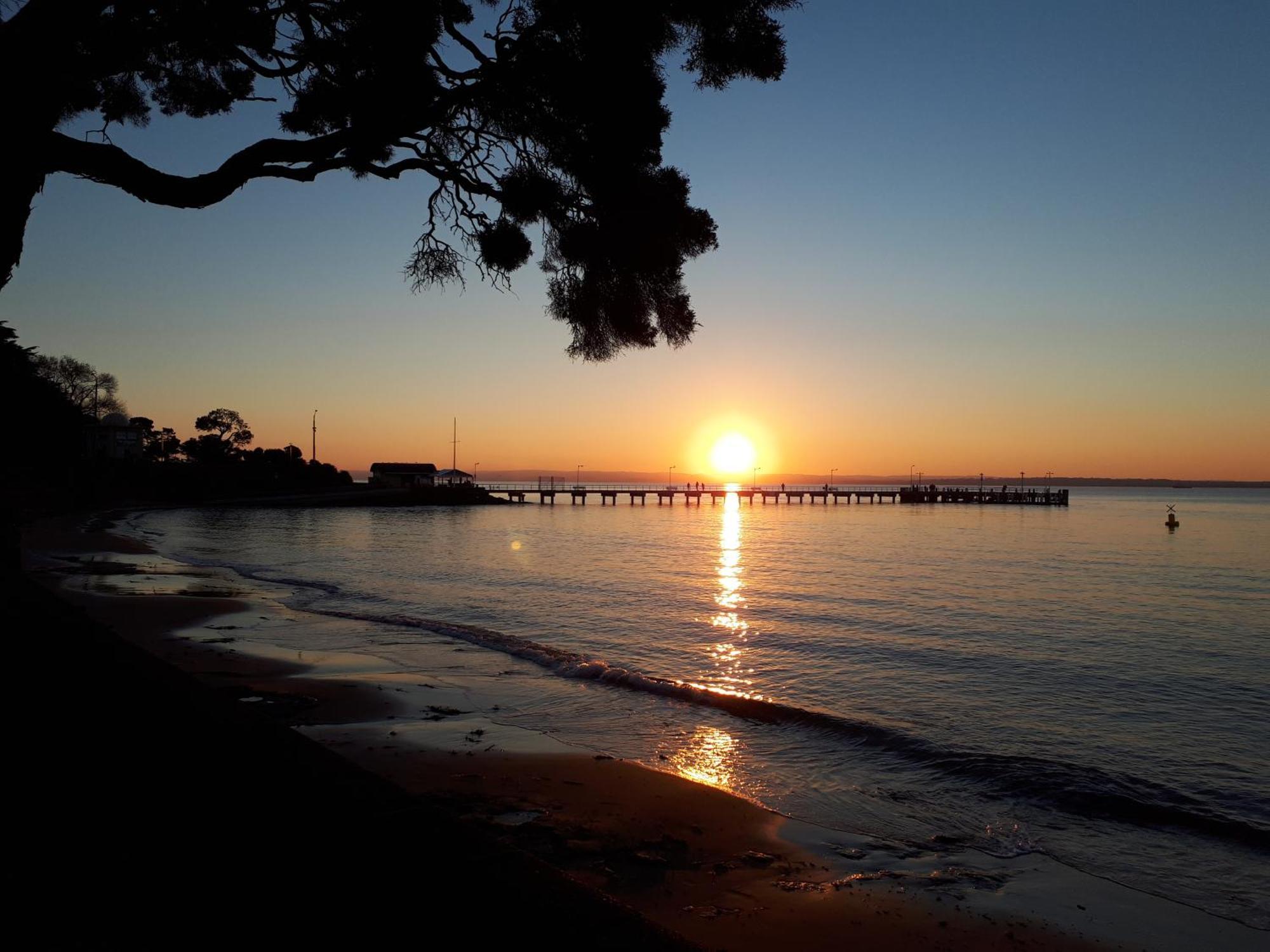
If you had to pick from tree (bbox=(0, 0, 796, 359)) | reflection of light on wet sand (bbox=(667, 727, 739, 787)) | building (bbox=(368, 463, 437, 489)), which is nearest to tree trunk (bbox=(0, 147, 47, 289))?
tree (bbox=(0, 0, 796, 359))

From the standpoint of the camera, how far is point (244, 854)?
248 cm

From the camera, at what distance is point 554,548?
42781 millimetres

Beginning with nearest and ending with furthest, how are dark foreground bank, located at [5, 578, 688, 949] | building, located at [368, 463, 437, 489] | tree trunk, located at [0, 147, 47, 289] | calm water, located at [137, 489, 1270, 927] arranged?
dark foreground bank, located at [5, 578, 688, 949]
tree trunk, located at [0, 147, 47, 289]
calm water, located at [137, 489, 1270, 927]
building, located at [368, 463, 437, 489]

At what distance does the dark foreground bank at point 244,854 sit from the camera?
6.79 feet

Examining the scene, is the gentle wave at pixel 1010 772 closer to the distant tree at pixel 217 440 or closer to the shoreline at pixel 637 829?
the shoreline at pixel 637 829

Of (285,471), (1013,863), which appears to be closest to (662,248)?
(1013,863)

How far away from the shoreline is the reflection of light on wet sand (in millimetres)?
387

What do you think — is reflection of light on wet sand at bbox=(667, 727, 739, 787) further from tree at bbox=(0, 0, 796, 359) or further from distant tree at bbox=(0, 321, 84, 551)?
distant tree at bbox=(0, 321, 84, 551)

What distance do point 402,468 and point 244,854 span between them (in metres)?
112

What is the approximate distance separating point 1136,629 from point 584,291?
18.9m

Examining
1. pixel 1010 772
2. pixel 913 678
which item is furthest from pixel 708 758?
pixel 913 678

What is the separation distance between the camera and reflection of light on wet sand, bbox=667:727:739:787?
8.02m

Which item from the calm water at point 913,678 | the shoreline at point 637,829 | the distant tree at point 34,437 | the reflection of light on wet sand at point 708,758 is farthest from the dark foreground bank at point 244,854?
the distant tree at point 34,437

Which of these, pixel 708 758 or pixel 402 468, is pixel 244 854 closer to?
pixel 708 758
